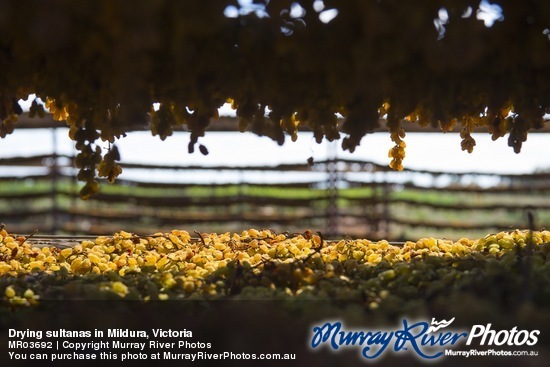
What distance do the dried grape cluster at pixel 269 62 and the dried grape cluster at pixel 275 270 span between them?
0.88 feet

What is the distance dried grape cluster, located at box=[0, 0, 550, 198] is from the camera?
1067 millimetres

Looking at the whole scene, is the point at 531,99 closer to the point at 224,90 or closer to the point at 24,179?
the point at 224,90

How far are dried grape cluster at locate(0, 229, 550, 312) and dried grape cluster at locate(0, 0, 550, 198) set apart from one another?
268mm

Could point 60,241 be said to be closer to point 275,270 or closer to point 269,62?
point 275,270

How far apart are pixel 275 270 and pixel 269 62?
21.1 inches

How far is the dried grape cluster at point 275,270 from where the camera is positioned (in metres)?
1.43

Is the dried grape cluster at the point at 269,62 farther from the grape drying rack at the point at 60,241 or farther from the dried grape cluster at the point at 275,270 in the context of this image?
the grape drying rack at the point at 60,241

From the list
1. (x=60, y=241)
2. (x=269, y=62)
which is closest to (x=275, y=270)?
(x=269, y=62)

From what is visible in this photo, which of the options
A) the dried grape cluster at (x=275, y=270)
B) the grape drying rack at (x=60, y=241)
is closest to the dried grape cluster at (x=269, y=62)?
the dried grape cluster at (x=275, y=270)

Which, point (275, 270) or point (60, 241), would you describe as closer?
point (275, 270)

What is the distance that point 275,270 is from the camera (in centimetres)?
162

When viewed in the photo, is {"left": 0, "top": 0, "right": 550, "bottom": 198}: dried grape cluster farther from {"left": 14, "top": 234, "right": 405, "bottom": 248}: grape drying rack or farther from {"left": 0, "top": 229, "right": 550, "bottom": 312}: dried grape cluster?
{"left": 14, "top": 234, "right": 405, "bottom": 248}: grape drying rack

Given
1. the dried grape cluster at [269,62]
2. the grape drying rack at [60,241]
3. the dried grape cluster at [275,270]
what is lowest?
the dried grape cluster at [275,270]

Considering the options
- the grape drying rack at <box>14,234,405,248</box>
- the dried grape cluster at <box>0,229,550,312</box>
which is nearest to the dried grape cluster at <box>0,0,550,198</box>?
the dried grape cluster at <box>0,229,550,312</box>
